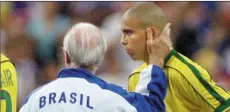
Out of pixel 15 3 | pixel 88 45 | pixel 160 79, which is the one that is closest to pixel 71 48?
pixel 88 45

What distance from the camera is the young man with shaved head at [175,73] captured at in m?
4.63

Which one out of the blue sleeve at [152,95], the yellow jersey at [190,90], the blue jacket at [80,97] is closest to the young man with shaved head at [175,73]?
the yellow jersey at [190,90]

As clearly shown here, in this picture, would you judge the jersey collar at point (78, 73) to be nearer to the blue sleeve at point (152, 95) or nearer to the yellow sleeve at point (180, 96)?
the blue sleeve at point (152, 95)

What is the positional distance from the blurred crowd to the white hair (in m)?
4.50

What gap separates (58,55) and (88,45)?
16.6ft

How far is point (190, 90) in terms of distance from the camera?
4.67 m

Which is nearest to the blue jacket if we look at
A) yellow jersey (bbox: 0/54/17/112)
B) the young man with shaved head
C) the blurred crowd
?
the young man with shaved head

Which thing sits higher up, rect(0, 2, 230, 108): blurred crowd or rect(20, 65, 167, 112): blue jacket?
rect(20, 65, 167, 112): blue jacket

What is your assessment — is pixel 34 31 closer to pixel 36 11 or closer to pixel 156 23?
pixel 36 11

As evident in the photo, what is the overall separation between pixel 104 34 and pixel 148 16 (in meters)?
4.07

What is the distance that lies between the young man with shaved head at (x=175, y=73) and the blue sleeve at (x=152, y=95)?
0.29 meters

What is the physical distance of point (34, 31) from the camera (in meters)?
9.30

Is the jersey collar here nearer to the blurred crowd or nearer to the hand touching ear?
the hand touching ear

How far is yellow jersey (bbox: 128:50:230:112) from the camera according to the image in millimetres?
4641
